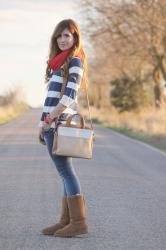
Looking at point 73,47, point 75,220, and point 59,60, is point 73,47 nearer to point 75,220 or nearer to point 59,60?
point 59,60

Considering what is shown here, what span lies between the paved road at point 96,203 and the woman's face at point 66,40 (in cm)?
173

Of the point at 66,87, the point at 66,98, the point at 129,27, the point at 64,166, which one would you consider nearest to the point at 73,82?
the point at 66,87

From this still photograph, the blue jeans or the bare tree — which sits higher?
the bare tree

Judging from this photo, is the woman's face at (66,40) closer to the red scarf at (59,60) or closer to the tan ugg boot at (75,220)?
the red scarf at (59,60)

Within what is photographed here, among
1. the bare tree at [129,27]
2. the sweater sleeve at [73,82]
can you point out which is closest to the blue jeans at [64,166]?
the sweater sleeve at [73,82]

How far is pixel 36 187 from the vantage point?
10773 mm

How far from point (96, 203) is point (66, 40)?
287cm

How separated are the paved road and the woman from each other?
194 millimetres

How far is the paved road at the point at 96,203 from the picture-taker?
6.63m

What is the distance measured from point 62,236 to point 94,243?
0.45m

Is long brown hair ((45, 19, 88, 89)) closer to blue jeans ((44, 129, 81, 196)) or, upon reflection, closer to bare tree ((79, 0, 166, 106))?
blue jeans ((44, 129, 81, 196))

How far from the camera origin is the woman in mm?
6711

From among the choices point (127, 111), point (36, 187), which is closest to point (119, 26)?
point (127, 111)

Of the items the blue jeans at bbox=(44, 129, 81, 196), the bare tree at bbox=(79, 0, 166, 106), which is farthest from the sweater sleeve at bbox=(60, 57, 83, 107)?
the bare tree at bbox=(79, 0, 166, 106)
